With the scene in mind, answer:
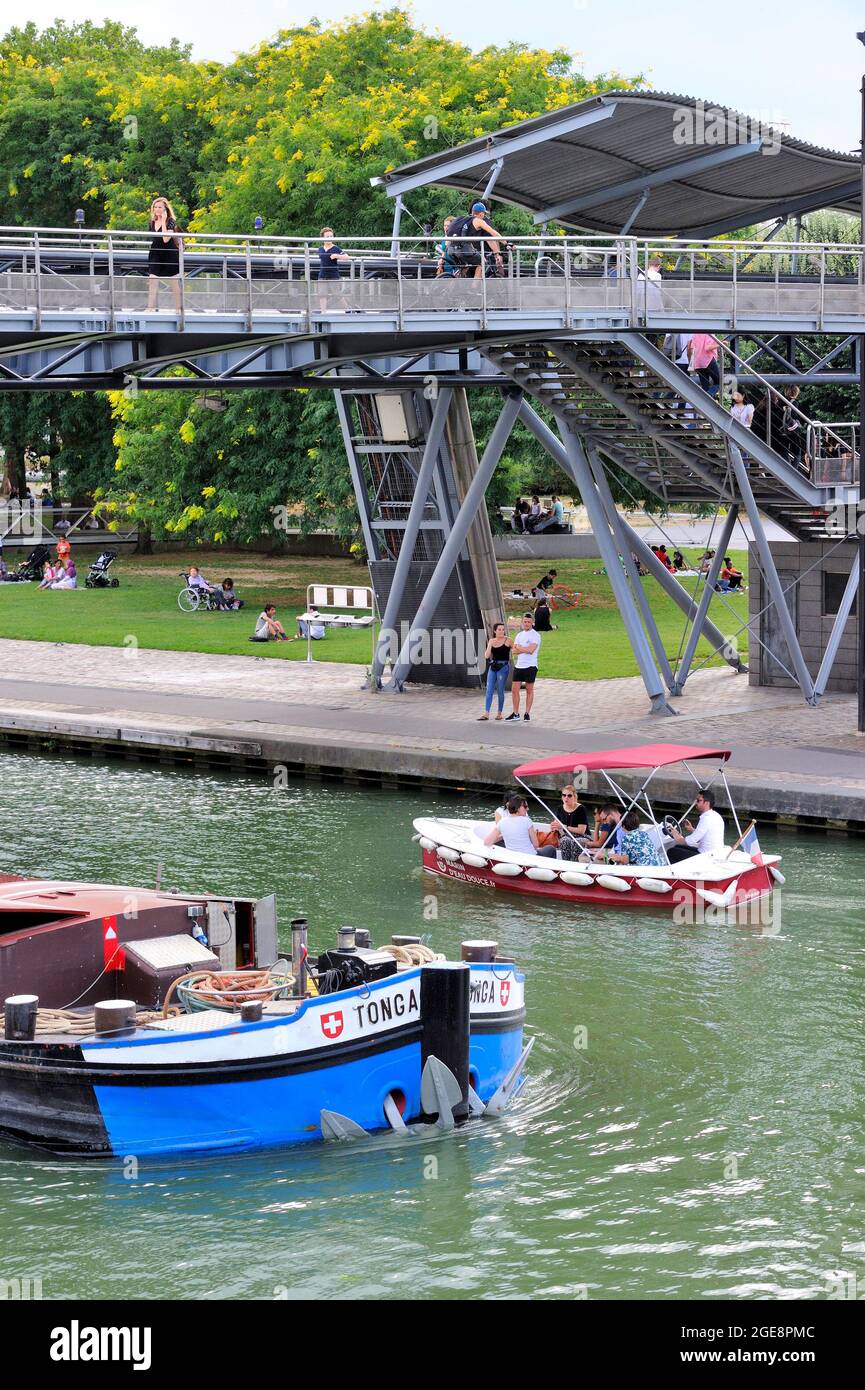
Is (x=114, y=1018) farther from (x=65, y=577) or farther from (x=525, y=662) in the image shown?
(x=65, y=577)

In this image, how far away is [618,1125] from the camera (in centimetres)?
1656

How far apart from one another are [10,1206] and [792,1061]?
286 inches

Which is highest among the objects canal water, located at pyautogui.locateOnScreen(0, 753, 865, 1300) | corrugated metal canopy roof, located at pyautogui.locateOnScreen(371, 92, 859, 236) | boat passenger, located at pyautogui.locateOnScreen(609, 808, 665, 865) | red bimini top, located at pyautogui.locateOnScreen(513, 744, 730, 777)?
corrugated metal canopy roof, located at pyautogui.locateOnScreen(371, 92, 859, 236)

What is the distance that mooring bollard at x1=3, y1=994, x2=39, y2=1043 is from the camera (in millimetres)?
16531

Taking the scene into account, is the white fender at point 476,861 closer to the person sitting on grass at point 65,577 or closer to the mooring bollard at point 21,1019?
the mooring bollard at point 21,1019

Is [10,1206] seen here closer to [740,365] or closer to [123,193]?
[740,365]

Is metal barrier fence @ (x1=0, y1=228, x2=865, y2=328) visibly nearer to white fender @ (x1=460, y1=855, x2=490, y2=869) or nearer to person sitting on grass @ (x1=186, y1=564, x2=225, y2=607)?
white fender @ (x1=460, y1=855, x2=490, y2=869)

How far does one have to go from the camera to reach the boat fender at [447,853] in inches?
982

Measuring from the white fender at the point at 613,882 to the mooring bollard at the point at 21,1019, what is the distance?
9003 millimetres

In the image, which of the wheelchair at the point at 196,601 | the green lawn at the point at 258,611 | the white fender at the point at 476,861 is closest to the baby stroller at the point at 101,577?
the green lawn at the point at 258,611

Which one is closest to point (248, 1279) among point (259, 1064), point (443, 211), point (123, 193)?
point (259, 1064)

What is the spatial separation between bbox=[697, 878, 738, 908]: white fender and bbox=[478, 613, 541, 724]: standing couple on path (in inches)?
396

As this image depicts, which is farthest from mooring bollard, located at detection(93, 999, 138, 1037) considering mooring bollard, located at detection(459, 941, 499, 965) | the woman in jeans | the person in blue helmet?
the woman in jeans

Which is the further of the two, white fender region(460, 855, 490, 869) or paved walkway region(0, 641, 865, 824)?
paved walkway region(0, 641, 865, 824)
